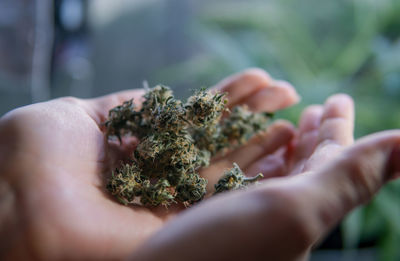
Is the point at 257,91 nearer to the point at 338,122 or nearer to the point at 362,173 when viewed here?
the point at 338,122

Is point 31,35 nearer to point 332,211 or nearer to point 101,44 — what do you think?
point 101,44

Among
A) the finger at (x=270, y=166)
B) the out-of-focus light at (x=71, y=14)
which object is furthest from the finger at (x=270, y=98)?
the out-of-focus light at (x=71, y=14)

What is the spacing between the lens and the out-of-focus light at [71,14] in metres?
1.29

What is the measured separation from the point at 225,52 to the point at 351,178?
0.98 m

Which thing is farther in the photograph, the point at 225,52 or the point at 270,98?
the point at 225,52

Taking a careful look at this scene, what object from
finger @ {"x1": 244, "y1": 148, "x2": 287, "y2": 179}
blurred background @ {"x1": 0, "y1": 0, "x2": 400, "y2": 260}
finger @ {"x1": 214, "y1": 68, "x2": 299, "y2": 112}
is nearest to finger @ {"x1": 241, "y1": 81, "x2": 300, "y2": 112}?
finger @ {"x1": 214, "y1": 68, "x2": 299, "y2": 112}

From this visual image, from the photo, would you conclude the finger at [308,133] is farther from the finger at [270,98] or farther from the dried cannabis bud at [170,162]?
the dried cannabis bud at [170,162]

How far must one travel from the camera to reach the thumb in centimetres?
48

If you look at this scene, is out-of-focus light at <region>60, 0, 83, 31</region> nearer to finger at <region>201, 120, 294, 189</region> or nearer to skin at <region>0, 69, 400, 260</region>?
skin at <region>0, 69, 400, 260</region>

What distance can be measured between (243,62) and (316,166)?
2.75 feet

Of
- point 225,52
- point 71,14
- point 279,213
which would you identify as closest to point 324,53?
point 225,52

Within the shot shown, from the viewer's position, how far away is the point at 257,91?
→ 2.96 feet

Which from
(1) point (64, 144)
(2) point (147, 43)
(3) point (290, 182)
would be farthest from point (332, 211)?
(2) point (147, 43)

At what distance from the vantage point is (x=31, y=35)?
1.20m
